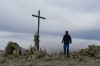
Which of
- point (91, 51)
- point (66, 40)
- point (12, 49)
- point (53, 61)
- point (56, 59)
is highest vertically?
point (66, 40)

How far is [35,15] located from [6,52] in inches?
215

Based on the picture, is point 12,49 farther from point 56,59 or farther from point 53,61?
point 53,61

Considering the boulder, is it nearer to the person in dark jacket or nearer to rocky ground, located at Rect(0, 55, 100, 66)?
rocky ground, located at Rect(0, 55, 100, 66)

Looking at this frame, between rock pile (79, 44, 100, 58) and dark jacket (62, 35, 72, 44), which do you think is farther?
dark jacket (62, 35, 72, 44)

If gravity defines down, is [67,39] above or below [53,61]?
above

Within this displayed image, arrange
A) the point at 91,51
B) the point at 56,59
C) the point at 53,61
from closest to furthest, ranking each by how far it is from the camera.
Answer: the point at 53,61 → the point at 56,59 → the point at 91,51

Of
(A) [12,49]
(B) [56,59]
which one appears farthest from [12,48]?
(B) [56,59]

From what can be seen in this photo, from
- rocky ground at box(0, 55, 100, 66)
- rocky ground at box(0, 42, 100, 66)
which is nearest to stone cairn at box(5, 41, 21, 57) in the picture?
rocky ground at box(0, 42, 100, 66)

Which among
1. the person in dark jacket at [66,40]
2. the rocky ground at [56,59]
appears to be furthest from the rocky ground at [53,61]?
the person in dark jacket at [66,40]

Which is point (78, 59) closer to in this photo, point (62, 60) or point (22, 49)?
point (62, 60)

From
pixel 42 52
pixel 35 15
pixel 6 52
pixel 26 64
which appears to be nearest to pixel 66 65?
pixel 26 64

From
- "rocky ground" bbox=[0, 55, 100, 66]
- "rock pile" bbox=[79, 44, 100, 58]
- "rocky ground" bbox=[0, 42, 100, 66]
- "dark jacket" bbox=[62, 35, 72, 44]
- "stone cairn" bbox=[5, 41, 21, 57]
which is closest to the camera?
"rocky ground" bbox=[0, 55, 100, 66]

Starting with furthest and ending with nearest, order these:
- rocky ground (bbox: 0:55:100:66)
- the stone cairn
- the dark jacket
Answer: the stone cairn < the dark jacket < rocky ground (bbox: 0:55:100:66)

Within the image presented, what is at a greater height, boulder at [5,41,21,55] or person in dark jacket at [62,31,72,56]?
person in dark jacket at [62,31,72,56]
